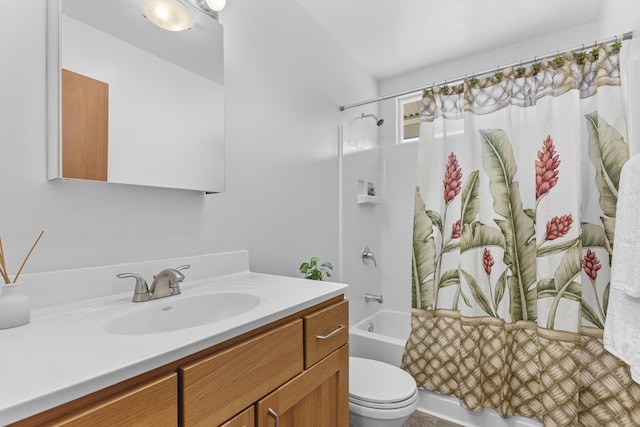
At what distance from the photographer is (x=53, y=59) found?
2.96ft

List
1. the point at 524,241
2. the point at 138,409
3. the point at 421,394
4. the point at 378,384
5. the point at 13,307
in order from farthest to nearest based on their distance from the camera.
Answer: the point at 421,394
the point at 524,241
the point at 378,384
the point at 13,307
the point at 138,409

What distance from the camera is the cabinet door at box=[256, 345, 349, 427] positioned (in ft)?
2.70

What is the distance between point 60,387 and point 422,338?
1938 millimetres

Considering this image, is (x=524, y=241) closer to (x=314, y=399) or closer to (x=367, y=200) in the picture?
(x=367, y=200)

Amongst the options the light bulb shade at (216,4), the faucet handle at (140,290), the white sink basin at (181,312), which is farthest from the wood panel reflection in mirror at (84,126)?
the light bulb shade at (216,4)

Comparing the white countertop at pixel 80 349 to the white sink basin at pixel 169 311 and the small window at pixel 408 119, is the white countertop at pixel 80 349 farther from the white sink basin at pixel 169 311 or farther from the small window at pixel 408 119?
Result: the small window at pixel 408 119

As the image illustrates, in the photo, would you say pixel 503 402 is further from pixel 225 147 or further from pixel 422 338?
pixel 225 147

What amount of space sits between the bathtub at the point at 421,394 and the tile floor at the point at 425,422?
3cm

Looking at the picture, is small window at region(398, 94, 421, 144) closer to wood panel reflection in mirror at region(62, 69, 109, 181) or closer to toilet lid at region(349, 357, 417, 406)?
toilet lid at region(349, 357, 417, 406)

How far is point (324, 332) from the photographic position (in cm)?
104

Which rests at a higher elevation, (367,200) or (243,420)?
(367,200)

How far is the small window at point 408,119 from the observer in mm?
2914

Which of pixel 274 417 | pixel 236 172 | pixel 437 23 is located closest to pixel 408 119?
pixel 437 23

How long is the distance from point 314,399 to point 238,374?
0.37 m
